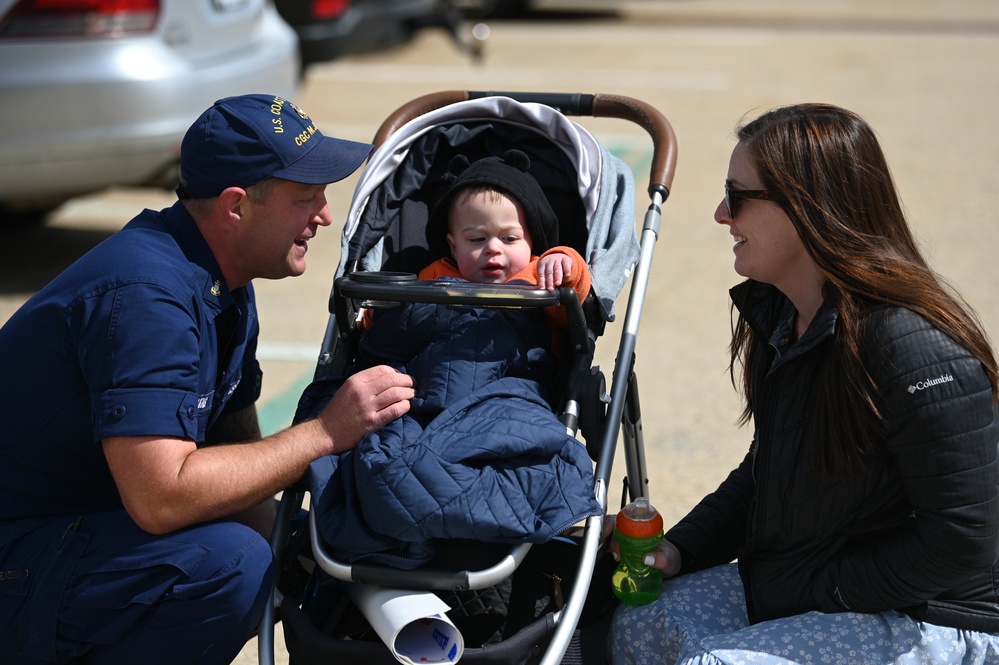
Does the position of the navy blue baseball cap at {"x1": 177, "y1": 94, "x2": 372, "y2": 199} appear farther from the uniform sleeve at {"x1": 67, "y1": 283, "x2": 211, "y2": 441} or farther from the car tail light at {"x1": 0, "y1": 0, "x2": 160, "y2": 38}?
the car tail light at {"x1": 0, "y1": 0, "x2": 160, "y2": 38}

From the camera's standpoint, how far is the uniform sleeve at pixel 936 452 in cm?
239

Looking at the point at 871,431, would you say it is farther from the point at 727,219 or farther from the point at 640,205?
the point at 640,205

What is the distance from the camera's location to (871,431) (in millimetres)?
2488

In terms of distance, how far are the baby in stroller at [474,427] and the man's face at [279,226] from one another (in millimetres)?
310

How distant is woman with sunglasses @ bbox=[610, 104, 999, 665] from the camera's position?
2.42m

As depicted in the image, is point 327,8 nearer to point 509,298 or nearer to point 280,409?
point 280,409

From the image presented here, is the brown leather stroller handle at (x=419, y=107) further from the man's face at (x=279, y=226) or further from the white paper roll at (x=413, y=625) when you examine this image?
the white paper roll at (x=413, y=625)

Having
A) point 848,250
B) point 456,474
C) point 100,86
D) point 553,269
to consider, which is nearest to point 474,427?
point 456,474

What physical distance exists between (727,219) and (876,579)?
34.5 inches

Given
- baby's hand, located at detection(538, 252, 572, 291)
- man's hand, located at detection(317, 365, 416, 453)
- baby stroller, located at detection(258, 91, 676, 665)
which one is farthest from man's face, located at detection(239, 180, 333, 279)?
baby's hand, located at detection(538, 252, 572, 291)

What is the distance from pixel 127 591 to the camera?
2.64 metres

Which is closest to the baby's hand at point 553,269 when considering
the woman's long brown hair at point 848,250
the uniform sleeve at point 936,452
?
the woman's long brown hair at point 848,250

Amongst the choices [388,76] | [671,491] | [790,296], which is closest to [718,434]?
[671,491]

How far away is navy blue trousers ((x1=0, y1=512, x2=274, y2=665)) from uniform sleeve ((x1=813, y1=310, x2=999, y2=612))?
1414 mm
